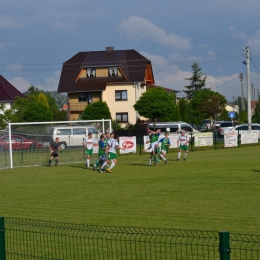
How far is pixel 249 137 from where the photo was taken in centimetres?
5003

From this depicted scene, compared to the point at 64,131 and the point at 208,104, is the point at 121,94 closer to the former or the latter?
the point at 208,104

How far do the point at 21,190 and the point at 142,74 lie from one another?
57.0 metres

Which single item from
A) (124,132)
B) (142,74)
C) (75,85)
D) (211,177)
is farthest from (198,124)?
(211,177)

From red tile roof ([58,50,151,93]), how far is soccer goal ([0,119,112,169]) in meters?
37.7

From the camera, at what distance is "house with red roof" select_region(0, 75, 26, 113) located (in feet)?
282

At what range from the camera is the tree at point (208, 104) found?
264 ft

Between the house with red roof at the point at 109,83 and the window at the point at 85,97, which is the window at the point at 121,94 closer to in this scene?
the house with red roof at the point at 109,83

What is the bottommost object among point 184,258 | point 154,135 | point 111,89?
point 184,258

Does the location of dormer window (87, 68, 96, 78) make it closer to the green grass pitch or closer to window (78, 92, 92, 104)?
window (78, 92, 92, 104)

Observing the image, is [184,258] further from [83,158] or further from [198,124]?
[198,124]

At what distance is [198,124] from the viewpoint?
86000 millimetres

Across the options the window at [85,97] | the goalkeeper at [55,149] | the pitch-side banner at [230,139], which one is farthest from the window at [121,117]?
the goalkeeper at [55,149]

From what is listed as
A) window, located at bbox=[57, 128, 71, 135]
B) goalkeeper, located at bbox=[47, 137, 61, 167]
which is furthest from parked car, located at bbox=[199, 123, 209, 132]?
goalkeeper, located at bbox=[47, 137, 61, 167]

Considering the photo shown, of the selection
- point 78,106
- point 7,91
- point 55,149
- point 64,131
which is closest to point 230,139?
point 64,131
